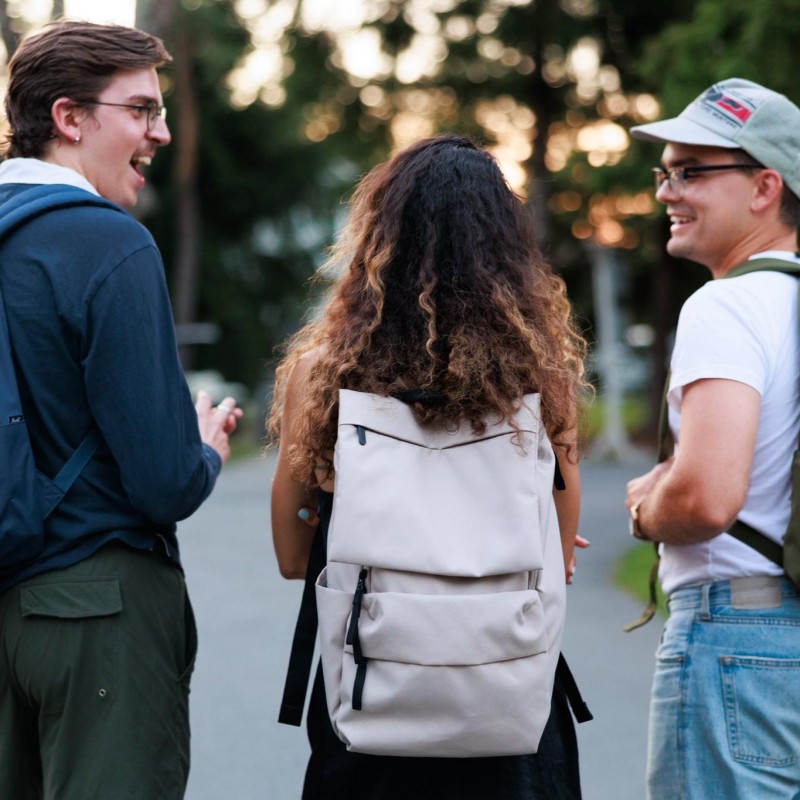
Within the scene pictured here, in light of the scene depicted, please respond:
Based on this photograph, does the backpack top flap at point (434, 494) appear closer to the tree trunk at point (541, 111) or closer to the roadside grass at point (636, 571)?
the roadside grass at point (636, 571)

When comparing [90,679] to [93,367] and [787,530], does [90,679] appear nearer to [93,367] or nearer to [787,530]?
[93,367]

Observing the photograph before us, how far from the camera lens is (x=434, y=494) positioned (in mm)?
2246

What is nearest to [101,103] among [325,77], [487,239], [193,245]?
[487,239]

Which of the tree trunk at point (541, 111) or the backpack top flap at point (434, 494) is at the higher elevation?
the backpack top flap at point (434, 494)

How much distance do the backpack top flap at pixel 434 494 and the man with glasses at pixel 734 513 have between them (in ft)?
1.08

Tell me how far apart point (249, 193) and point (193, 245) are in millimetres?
4272

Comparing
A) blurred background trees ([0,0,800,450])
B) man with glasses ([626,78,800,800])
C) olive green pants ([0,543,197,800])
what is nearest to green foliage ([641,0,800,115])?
blurred background trees ([0,0,800,450])

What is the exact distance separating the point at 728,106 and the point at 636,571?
7.04 meters

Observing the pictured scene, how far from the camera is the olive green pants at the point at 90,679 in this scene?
7.58ft

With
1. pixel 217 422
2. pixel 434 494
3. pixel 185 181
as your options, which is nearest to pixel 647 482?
pixel 434 494

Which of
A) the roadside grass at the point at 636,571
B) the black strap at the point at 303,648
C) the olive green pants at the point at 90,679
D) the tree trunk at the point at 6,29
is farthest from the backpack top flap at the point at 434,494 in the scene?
the tree trunk at the point at 6,29

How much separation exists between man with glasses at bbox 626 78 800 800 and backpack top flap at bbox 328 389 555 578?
13.0 inches

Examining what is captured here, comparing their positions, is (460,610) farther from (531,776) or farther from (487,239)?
(487,239)

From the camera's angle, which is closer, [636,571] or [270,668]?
[270,668]
